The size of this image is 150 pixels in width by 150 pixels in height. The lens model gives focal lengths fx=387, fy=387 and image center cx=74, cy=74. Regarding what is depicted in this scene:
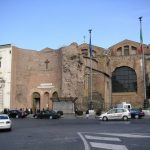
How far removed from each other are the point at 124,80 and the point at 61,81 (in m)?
14.6

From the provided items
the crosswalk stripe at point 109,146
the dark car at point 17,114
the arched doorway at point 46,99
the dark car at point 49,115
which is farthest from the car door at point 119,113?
the arched doorway at point 46,99

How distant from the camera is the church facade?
214ft

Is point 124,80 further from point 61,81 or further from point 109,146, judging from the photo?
point 109,146

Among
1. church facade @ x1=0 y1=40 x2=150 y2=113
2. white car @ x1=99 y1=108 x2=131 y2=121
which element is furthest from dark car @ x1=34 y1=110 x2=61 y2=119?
white car @ x1=99 y1=108 x2=131 y2=121

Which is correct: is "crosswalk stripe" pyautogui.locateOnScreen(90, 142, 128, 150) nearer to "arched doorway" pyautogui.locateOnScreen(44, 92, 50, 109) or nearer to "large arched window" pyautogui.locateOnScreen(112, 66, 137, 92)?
"arched doorway" pyautogui.locateOnScreen(44, 92, 50, 109)

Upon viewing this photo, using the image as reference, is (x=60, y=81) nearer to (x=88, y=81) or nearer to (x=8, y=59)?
(x=88, y=81)

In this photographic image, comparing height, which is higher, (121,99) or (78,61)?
(78,61)

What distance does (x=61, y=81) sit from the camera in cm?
6581

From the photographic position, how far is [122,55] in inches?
3029

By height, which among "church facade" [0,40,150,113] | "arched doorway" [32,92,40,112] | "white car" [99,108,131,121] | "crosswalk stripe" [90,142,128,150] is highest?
"church facade" [0,40,150,113]

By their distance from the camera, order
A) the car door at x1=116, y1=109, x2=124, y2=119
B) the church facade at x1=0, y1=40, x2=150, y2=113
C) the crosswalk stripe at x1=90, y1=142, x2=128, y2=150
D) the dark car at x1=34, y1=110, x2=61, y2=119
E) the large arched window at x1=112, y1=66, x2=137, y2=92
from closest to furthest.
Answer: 1. the crosswalk stripe at x1=90, y1=142, x2=128, y2=150
2. the car door at x1=116, y1=109, x2=124, y2=119
3. the dark car at x1=34, y1=110, x2=61, y2=119
4. the church facade at x1=0, y1=40, x2=150, y2=113
5. the large arched window at x1=112, y1=66, x2=137, y2=92

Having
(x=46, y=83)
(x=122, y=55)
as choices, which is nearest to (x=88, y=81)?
(x=46, y=83)

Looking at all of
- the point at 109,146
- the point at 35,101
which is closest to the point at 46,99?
the point at 35,101

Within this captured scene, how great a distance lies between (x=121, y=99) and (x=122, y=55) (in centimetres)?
929
